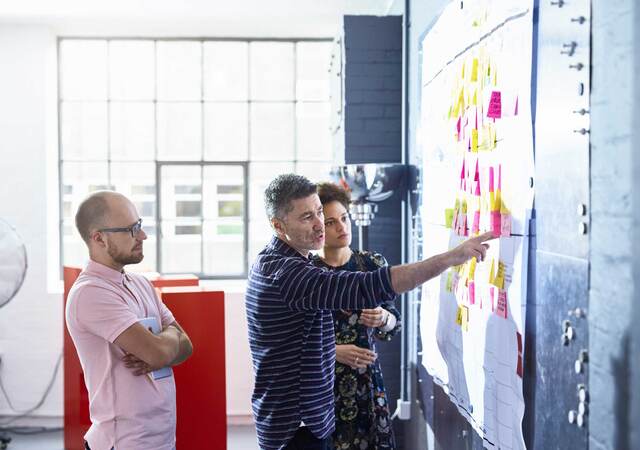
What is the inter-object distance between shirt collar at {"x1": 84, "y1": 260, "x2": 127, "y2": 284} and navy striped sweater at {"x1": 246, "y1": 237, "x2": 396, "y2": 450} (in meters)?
0.38

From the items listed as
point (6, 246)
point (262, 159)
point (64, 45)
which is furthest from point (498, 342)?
point (64, 45)

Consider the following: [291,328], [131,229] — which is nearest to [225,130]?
[131,229]

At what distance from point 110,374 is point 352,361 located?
0.80 meters

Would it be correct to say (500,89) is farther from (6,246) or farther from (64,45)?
(64,45)

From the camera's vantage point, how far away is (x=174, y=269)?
596cm

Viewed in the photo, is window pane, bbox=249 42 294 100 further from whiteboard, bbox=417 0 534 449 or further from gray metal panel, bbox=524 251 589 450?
gray metal panel, bbox=524 251 589 450

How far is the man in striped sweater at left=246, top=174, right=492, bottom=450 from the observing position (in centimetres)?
204

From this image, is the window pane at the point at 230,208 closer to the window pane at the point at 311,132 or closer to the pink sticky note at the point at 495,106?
the window pane at the point at 311,132

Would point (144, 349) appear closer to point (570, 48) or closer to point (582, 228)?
point (582, 228)

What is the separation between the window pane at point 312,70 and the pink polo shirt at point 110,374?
3957 millimetres

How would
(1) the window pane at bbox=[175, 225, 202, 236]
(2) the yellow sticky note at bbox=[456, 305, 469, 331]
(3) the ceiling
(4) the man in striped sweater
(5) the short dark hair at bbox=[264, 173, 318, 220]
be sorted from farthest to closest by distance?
(1) the window pane at bbox=[175, 225, 202, 236] < (3) the ceiling < (2) the yellow sticky note at bbox=[456, 305, 469, 331] < (5) the short dark hair at bbox=[264, 173, 318, 220] < (4) the man in striped sweater

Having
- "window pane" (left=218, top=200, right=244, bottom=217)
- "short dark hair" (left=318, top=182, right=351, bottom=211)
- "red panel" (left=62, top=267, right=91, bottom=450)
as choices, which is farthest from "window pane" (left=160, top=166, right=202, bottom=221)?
"short dark hair" (left=318, top=182, right=351, bottom=211)

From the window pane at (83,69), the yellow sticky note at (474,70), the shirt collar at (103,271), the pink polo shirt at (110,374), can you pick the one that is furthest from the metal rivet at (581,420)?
the window pane at (83,69)

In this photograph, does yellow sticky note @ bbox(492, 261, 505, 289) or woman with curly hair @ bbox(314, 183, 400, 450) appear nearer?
yellow sticky note @ bbox(492, 261, 505, 289)
